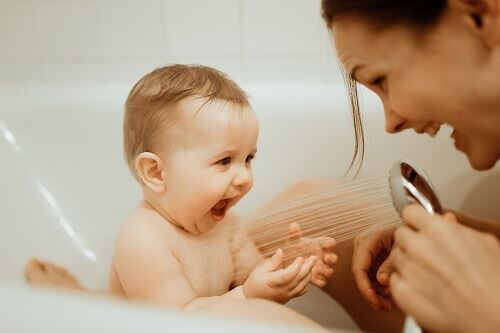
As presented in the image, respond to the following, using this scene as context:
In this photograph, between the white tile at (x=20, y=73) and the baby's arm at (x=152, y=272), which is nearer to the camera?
the baby's arm at (x=152, y=272)

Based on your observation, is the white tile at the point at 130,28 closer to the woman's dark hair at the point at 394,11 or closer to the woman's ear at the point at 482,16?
the woman's dark hair at the point at 394,11

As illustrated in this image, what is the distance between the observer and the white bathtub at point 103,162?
117 centimetres

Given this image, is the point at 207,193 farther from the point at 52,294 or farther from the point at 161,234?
the point at 52,294

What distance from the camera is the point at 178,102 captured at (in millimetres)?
918

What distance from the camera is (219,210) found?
99 cm

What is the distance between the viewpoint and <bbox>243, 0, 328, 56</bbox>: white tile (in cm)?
132

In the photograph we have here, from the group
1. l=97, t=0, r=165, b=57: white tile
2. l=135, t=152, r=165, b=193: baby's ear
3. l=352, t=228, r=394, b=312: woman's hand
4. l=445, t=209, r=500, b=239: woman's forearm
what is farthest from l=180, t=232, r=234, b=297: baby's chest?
l=97, t=0, r=165, b=57: white tile

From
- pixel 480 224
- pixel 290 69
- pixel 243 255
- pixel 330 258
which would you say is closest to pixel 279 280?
pixel 330 258

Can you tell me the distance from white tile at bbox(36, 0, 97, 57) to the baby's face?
2.21 feet

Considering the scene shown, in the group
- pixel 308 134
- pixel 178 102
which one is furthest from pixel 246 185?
pixel 308 134

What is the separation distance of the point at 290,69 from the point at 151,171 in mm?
535

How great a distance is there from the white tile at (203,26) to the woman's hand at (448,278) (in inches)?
35.7

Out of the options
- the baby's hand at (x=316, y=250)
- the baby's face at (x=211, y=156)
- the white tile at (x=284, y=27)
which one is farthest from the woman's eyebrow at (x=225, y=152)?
the white tile at (x=284, y=27)

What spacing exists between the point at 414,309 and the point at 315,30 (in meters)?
0.90
